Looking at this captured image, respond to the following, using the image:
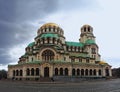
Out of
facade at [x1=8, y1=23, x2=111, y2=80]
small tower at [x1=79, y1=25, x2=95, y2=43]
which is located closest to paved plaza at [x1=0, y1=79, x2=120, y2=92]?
facade at [x1=8, y1=23, x2=111, y2=80]

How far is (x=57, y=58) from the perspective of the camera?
202 ft

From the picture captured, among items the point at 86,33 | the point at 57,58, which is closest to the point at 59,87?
the point at 57,58

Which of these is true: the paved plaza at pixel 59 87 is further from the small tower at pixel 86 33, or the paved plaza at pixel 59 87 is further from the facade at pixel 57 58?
the small tower at pixel 86 33

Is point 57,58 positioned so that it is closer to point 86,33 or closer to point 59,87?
point 86,33

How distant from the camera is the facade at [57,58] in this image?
5850cm

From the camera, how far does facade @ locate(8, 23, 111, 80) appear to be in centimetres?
5850

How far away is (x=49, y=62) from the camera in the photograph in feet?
190

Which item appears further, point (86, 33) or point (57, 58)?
point (86, 33)

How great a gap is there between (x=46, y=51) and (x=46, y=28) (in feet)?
46.5

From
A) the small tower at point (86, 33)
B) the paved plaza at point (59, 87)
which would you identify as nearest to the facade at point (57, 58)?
the small tower at point (86, 33)

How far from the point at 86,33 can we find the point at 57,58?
26123 millimetres

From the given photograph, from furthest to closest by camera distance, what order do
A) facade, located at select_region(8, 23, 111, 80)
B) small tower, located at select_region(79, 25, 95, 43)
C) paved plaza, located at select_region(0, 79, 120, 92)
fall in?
small tower, located at select_region(79, 25, 95, 43), facade, located at select_region(8, 23, 111, 80), paved plaza, located at select_region(0, 79, 120, 92)

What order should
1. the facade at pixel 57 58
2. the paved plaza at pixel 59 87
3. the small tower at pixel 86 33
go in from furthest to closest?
the small tower at pixel 86 33 < the facade at pixel 57 58 < the paved plaza at pixel 59 87

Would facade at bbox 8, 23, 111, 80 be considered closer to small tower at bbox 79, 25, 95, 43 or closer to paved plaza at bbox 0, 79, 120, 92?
small tower at bbox 79, 25, 95, 43
